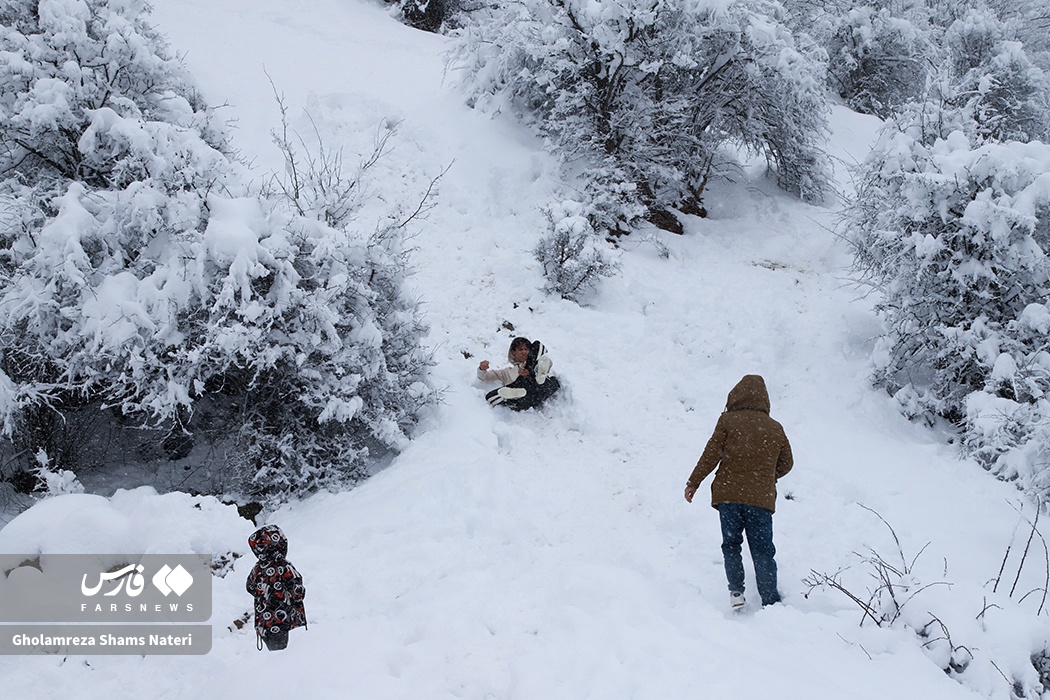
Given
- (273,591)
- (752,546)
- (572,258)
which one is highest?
(752,546)

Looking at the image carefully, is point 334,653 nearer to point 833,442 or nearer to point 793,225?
point 833,442

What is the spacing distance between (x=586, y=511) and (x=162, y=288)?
4.41 metres

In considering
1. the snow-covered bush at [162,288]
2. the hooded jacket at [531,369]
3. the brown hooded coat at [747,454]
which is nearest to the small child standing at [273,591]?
the snow-covered bush at [162,288]

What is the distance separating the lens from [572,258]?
9.70 meters

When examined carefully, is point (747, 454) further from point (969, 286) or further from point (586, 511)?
point (969, 286)

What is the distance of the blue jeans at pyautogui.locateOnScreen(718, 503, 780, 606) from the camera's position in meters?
4.54

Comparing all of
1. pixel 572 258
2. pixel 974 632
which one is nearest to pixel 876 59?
pixel 572 258

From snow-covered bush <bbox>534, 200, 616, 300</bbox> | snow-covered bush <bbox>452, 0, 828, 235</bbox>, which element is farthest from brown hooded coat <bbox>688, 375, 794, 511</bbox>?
snow-covered bush <bbox>452, 0, 828, 235</bbox>

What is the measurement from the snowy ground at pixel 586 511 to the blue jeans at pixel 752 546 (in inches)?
9.2

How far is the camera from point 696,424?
7.71 metres

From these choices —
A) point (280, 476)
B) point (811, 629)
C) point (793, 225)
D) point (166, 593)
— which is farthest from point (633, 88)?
point (166, 593)

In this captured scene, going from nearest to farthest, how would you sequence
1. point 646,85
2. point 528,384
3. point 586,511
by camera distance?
point 586,511 < point 528,384 < point 646,85

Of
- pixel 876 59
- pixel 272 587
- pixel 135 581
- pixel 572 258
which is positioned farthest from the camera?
pixel 876 59

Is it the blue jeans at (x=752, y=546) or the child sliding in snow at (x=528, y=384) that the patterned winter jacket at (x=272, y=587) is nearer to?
the blue jeans at (x=752, y=546)
